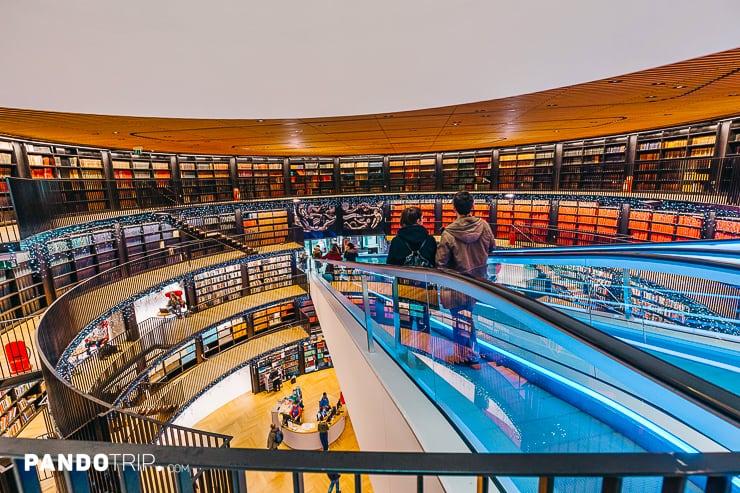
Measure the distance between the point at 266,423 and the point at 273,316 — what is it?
428 cm

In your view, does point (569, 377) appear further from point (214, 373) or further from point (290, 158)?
point (290, 158)

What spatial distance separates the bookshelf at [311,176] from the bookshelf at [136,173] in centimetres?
478

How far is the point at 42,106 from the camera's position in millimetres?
3846

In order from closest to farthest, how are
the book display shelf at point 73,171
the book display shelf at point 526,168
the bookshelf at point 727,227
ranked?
the bookshelf at point 727,227 → the book display shelf at point 73,171 → the book display shelf at point 526,168

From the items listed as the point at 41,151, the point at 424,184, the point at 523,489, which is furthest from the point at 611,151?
the point at 41,151

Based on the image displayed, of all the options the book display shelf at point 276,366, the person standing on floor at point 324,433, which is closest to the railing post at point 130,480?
the person standing on floor at point 324,433

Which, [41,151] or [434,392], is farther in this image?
[41,151]

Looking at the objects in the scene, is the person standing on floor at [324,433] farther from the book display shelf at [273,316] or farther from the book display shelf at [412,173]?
the book display shelf at [412,173]

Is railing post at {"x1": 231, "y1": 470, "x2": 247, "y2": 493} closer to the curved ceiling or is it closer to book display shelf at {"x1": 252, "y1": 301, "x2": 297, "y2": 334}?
the curved ceiling

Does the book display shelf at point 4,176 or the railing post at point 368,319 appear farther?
the book display shelf at point 4,176

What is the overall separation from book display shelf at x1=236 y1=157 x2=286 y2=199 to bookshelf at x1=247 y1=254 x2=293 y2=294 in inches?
109

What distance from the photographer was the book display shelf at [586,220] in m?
10.5

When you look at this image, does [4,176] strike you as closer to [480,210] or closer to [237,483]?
[237,483]

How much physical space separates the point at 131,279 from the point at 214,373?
384 cm
